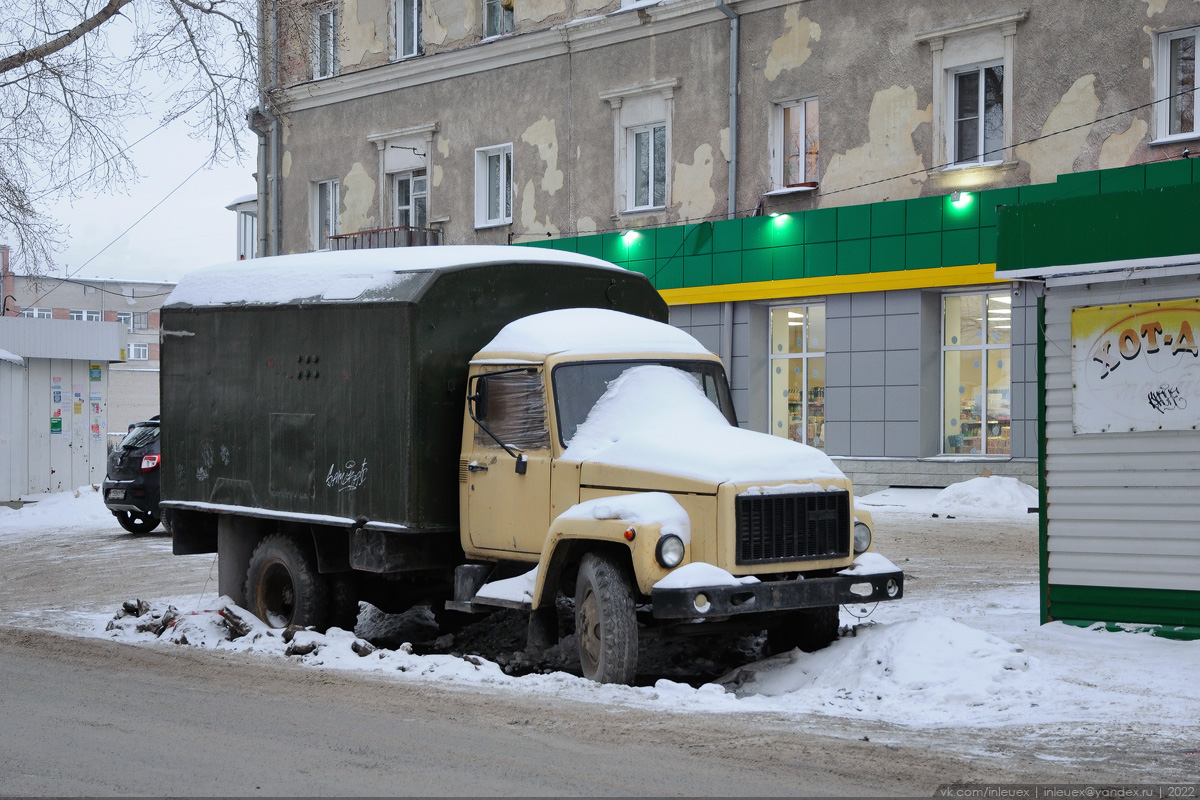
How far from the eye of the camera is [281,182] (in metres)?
32.4

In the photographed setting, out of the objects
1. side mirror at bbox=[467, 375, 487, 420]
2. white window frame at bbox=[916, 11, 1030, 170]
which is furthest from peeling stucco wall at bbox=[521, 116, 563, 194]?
side mirror at bbox=[467, 375, 487, 420]

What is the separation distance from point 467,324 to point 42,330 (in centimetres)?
2010

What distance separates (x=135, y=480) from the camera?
20.5m

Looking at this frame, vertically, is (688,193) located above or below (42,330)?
above

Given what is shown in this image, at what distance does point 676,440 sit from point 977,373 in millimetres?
13735

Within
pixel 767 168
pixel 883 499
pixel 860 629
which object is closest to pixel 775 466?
pixel 860 629

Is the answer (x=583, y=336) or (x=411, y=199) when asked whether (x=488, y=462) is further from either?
(x=411, y=199)

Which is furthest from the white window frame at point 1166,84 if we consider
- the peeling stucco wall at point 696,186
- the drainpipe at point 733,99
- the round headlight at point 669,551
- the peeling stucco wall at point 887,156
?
the round headlight at point 669,551

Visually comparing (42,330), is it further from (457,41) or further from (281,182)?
(457,41)

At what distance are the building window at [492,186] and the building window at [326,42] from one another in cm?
548

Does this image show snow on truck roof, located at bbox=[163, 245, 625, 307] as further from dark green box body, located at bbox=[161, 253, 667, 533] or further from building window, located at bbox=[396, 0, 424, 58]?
building window, located at bbox=[396, 0, 424, 58]

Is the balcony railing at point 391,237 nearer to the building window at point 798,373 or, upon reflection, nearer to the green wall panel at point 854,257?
the building window at point 798,373

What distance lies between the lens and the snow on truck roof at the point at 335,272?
1016cm

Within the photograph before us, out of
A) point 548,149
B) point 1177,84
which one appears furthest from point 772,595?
point 548,149
